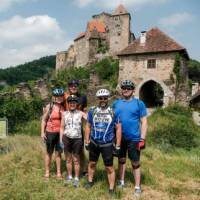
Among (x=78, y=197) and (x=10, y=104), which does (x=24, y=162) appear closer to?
(x=78, y=197)

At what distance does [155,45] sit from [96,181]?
61.9ft

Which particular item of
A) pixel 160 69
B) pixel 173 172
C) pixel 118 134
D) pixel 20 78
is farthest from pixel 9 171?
pixel 20 78

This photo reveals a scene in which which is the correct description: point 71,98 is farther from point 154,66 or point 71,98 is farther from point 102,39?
point 102,39

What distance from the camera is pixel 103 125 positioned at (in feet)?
19.4

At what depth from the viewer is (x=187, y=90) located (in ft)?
78.3

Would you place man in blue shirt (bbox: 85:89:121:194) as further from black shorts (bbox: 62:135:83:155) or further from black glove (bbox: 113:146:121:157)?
black shorts (bbox: 62:135:83:155)

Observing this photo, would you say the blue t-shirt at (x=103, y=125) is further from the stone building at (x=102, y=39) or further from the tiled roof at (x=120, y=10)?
the tiled roof at (x=120, y=10)

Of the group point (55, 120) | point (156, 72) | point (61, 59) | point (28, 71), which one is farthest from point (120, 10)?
point (55, 120)

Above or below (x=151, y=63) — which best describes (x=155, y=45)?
above

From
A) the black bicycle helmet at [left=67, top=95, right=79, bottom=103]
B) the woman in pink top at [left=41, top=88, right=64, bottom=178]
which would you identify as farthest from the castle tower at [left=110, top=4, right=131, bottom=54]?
the black bicycle helmet at [left=67, top=95, right=79, bottom=103]

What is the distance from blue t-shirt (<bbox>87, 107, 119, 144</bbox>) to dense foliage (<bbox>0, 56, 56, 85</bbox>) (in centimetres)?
6025

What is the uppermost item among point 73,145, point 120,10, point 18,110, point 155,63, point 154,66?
point 120,10

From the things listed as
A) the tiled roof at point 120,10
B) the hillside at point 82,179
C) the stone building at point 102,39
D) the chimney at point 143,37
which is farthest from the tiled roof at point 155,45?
the tiled roof at point 120,10

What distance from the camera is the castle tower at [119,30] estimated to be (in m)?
51.8
